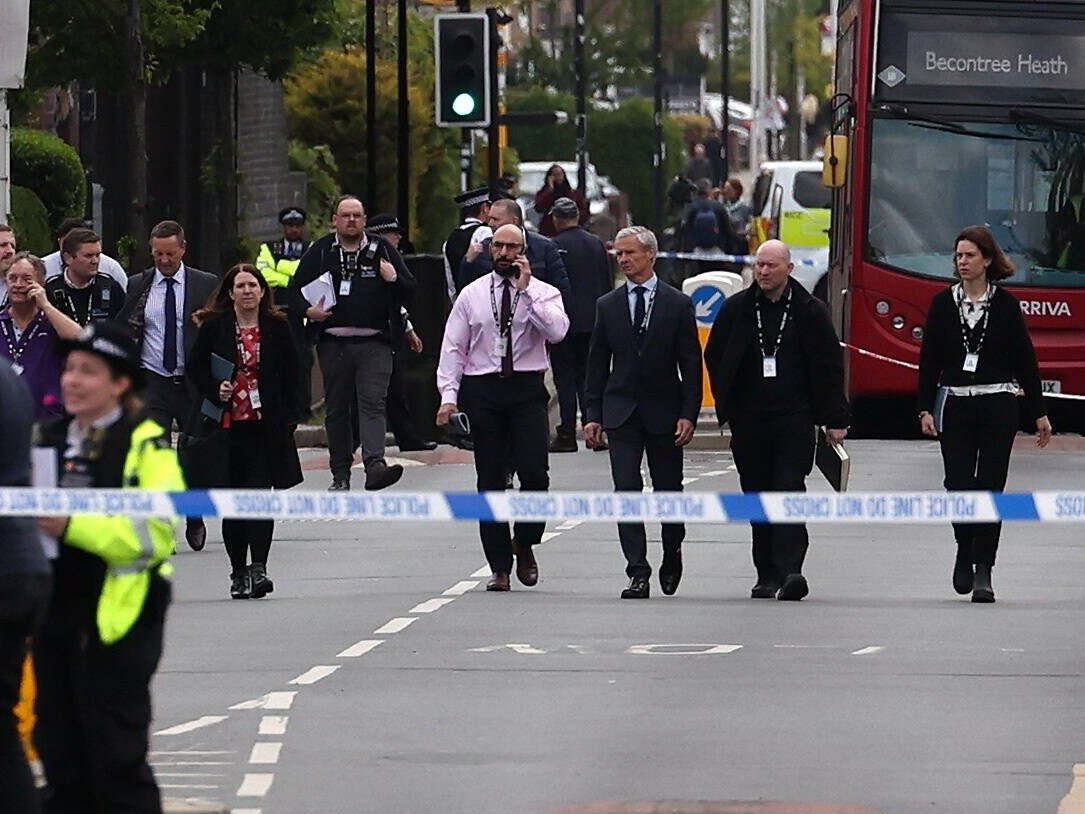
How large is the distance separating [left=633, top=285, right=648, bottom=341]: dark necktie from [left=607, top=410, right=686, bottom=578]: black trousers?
0.41 meters

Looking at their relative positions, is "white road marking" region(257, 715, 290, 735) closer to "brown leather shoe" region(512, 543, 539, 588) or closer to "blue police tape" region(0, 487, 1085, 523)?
"blue police tape" region(0, 487, 1085, 523)

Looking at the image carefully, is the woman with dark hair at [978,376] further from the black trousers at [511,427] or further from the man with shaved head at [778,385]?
the black trousers at [511,427]

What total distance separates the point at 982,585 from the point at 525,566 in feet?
7.58

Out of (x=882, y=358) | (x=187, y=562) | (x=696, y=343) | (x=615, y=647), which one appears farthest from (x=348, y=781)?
(x=882, y=358)

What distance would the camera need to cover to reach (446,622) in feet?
45.5

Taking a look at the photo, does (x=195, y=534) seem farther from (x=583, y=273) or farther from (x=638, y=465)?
(x=583, y=273)

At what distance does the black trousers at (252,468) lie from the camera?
594 inches

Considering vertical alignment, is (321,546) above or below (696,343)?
below

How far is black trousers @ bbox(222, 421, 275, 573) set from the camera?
1508 centimetres

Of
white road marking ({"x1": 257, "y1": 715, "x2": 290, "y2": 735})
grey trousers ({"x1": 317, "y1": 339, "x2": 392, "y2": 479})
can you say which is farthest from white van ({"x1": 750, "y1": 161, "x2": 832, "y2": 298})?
white road marking ({"x1": 257, "y1": 715, "x2": 290, "y2": 735})

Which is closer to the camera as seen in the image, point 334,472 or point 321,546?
point 321,546

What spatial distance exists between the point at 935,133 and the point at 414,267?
164 inches

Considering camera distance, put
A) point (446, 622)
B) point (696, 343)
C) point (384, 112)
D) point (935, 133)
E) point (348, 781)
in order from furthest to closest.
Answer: point (384, 112) → point (935, 133) → point (696, 343) → point (446, 622) → point (348, 781)

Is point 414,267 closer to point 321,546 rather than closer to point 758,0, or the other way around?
point 321,546
